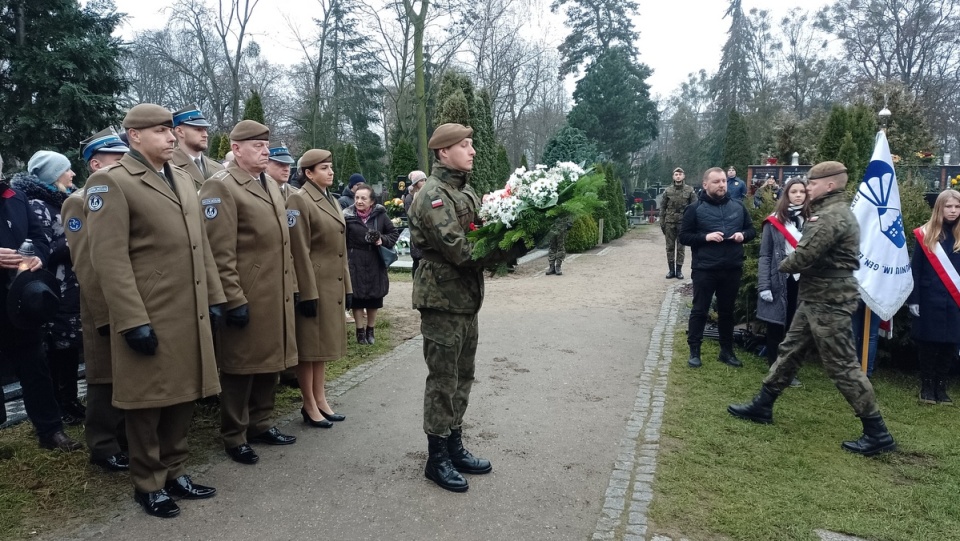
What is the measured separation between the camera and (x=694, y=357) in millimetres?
7129

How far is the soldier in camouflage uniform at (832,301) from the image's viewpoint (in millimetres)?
4733

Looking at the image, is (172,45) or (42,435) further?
(172,45)

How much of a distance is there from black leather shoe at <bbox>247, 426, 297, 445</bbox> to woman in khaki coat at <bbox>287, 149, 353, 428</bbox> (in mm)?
414

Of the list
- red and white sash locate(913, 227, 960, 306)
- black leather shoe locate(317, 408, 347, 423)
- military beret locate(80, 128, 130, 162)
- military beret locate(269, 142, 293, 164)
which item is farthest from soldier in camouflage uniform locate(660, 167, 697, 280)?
military beret locate(80, 128, 130, 162)

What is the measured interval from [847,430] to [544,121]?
134 ft

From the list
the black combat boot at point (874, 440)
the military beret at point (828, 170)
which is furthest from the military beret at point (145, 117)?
the black combat boot at point (874, 440)

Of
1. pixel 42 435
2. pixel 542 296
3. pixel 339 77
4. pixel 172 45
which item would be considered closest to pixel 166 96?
pixel 172 45

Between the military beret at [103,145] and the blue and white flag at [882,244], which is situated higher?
the military beret at [103,145]

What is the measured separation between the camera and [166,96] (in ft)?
128

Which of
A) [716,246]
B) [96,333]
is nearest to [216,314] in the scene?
[96,333]

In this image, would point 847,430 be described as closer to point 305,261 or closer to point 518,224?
point 518,224

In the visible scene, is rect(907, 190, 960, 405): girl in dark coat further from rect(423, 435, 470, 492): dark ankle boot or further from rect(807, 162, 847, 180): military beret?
rect(423, 435, 470, 492): dark ankle boot

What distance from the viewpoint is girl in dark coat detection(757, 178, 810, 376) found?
20.8 feet

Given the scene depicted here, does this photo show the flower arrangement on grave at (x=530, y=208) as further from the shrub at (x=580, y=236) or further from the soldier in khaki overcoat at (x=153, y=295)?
the shrub at (x=580, y=236)
